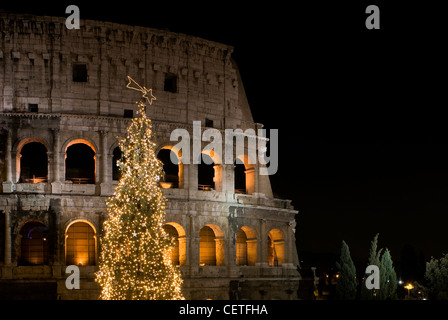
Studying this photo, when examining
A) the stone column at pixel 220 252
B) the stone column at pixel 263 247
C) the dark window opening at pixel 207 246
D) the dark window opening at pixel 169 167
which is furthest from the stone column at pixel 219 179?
the dark window opening at pixel 169 167

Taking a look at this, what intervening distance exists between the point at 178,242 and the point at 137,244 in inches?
435

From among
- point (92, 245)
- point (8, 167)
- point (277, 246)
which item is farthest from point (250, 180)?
point (8, 167)

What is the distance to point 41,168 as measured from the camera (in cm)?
4491

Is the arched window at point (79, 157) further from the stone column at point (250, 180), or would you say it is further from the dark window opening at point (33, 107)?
the stone column at point (250, 180)

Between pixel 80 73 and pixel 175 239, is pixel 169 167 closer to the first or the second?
pixel 175 239

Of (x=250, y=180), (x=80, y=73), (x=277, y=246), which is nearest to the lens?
(x=80, y=73)

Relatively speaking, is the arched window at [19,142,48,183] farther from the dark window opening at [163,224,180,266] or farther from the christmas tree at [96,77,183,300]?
the christmas tree at [96,77,183,300]

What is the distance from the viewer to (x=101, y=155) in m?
37.1

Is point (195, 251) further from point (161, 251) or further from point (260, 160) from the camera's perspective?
point (161, 251)

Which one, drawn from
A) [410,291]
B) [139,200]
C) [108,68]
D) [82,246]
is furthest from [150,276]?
[410,291]

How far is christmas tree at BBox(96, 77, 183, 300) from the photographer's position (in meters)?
27.9

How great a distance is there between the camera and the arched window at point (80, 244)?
36781mm

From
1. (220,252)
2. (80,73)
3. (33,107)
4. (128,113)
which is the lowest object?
(220,252)

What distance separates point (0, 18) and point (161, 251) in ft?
51.1
